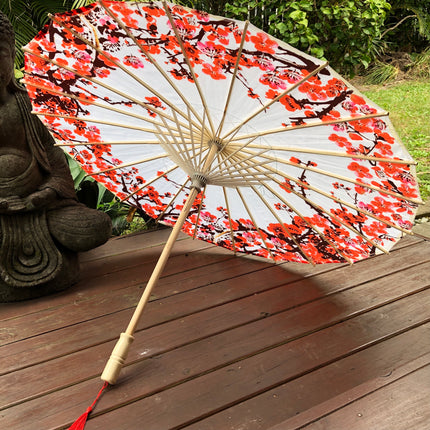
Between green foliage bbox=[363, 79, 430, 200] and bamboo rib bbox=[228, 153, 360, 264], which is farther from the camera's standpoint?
green foliage bbox=[363, 79, 430, 200]

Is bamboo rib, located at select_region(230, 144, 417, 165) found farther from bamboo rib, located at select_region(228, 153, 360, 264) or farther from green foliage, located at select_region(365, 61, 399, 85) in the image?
green foliage, located at select_region(365, 61, 399, 85)

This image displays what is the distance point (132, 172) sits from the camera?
112 inches

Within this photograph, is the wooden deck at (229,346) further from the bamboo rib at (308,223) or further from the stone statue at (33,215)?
the bamboo rib at (308,223)

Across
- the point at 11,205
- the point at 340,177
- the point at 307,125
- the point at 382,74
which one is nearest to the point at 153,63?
the point at 307,125

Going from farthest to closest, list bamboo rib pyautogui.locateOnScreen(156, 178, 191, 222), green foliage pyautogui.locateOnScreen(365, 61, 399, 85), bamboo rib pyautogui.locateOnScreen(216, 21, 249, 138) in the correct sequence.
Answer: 1. green foliage pyautogui.locateOnScreen(365, 61, 399, 85)
2. bamboo rib pyautogui.locateOnScreen(156, 178, 191, 222)
3. bamboo rib pyautogui.locateOnScreen(216, 21, 249, 138)

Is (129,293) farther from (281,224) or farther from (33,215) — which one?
(281,224)

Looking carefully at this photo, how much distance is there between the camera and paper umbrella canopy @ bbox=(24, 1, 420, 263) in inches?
76.0

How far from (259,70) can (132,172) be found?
1.15 metres

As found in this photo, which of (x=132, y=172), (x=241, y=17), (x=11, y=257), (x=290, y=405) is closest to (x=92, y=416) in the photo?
(x=290, y=405)

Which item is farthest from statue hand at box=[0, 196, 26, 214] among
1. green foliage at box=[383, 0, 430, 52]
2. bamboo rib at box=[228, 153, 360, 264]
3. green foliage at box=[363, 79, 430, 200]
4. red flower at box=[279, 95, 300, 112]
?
green foliage at box=[383, 0, 430, 52]

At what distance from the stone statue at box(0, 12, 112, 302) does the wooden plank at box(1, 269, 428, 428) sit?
65cm

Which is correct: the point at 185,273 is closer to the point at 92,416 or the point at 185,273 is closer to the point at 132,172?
the point at 132,172

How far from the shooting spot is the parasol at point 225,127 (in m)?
1.93

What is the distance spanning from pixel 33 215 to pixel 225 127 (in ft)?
4.04
